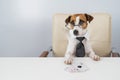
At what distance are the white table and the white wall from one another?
0.73 m

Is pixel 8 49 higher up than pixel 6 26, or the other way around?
pixel 6 26

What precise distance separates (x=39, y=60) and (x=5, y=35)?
0.88 m

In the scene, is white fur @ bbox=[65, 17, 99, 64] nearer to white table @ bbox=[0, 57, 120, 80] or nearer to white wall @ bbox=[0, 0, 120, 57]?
white table @ bbox=[0, 57, 120, 80]

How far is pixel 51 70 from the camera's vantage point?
3.47ft

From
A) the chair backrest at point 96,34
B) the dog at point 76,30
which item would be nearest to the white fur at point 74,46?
the dog at point 76,30

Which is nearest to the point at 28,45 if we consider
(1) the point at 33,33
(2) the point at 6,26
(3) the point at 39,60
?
(1) the point at 33,33

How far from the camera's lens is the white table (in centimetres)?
97

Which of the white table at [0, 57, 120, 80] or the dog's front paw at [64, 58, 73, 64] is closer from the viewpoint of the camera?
the white table at [0, 57, 120, 80]

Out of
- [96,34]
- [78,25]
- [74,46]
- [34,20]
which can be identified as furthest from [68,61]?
[34,20]

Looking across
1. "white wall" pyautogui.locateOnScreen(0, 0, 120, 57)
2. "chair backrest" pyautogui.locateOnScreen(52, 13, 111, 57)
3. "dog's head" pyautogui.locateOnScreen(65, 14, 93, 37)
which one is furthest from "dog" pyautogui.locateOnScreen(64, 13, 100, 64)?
"white wall" pyautogui.locateOnScreen(0, 0, 120, 57)

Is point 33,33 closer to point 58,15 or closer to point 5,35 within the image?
point 5,35

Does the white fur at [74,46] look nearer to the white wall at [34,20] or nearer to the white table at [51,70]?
the white table at [51,70]

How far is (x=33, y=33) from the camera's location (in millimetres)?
1935

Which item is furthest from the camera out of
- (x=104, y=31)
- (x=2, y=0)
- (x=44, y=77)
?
(x=2, y=0)
